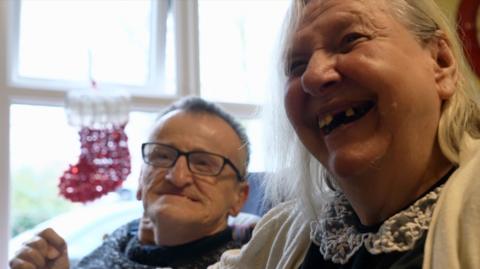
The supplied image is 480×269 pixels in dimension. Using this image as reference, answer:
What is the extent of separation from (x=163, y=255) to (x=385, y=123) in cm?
93

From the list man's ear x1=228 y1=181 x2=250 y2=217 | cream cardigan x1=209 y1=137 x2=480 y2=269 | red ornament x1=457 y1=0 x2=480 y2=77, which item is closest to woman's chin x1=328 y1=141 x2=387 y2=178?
cream cardigan x1=209 y1=137 x2=480 y2=269

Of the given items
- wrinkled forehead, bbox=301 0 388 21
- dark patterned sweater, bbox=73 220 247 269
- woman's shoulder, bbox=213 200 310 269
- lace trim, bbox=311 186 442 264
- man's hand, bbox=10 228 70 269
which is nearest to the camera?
lace trim, bbox=311 186 442 264

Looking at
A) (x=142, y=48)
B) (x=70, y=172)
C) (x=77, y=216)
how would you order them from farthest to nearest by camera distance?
(x=142, y=48)
(x=77, y=216)
(x=70, y=172)

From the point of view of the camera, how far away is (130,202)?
2.25 metres

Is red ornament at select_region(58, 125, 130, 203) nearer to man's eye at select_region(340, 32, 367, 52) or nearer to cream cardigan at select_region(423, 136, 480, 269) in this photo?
man's eye at select_region(340, 32, 367, 52)

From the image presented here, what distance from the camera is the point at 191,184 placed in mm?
1634

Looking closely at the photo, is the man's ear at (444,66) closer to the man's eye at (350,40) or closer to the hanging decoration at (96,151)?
the man's eye at (350,40)

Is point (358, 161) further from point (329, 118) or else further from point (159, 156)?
point (159, 156)

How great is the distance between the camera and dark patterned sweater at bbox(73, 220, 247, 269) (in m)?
1.57

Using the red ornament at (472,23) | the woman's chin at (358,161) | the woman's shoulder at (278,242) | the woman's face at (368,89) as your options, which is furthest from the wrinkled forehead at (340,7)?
the red ornament at (472,23)

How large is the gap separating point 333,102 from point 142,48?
6.52ft

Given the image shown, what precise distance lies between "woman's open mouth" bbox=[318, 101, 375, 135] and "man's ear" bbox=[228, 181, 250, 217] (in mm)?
815

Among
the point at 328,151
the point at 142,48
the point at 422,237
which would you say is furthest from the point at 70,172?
the point at 422,237

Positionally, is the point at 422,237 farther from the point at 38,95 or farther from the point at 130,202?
the point at 38,95
